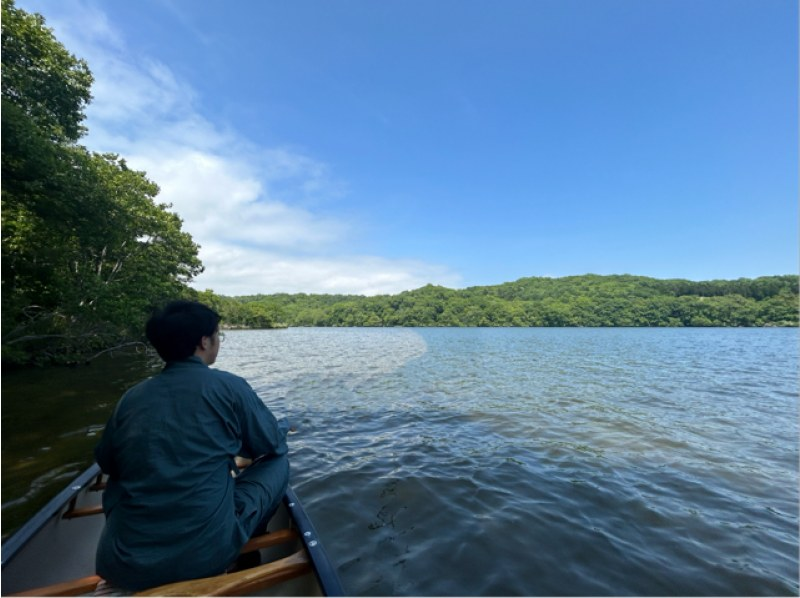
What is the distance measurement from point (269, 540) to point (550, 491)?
507cm

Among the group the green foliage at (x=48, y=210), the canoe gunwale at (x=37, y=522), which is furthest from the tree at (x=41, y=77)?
the canoe gunwale at (x=37, y=522)

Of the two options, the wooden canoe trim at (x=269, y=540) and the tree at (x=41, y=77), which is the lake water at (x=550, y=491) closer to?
the wooden canoe trim at (x=269, y=540)

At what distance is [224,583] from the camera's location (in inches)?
93.0

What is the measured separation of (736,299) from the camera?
102 metres

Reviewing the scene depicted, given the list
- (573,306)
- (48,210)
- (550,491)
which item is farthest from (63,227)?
(573,306)

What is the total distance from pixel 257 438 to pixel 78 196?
18.1m

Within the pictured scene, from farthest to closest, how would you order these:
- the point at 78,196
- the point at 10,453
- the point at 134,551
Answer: the point at 78,196, the point at 10,453, the point at 134,551

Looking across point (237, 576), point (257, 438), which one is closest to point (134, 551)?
point (237, 576)

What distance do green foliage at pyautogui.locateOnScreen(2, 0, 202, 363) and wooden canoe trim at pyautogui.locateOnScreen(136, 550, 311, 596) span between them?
51.9 ft

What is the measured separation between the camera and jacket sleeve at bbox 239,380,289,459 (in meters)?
2.65

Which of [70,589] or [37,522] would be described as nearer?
[70,589]

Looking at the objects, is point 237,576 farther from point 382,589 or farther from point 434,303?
point 434,303

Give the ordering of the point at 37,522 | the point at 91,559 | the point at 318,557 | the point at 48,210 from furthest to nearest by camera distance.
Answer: the point at 48,210 < the point at 91,559 < the point at 37,522 < the point at 318,557

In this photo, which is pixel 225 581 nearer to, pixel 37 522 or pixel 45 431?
pixel 37 522
